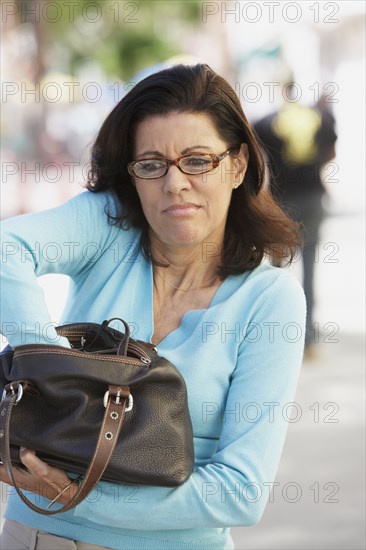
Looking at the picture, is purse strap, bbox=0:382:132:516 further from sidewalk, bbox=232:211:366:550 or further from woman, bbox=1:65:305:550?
sidewalk, bbox=232:211:366:550

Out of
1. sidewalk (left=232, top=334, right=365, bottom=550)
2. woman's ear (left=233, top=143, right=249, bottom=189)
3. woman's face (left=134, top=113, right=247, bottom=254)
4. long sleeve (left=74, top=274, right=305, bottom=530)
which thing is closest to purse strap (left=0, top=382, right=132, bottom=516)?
long sleeve (left=74, top=274, right=305, bottom=530)

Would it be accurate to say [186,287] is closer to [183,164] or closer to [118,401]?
[183,164]

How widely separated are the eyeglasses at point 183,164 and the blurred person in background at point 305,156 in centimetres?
514

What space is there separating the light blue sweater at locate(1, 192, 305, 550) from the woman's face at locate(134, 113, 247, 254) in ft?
0.46

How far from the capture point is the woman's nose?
7.63ft

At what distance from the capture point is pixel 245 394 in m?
2.18

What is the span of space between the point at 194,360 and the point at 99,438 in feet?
1.26

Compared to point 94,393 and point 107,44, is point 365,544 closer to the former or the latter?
point 94,393

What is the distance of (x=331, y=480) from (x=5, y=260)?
3.26 m

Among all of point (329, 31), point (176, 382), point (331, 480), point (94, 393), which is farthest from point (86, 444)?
point (329, 31)

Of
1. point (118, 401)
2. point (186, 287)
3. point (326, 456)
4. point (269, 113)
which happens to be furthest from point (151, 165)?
point (269, 113)

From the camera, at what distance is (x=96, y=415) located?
6.47ft

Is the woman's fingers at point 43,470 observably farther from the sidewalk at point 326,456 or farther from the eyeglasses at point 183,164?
the sidewalk at point 326,456

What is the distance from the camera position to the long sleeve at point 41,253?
2.14 m
